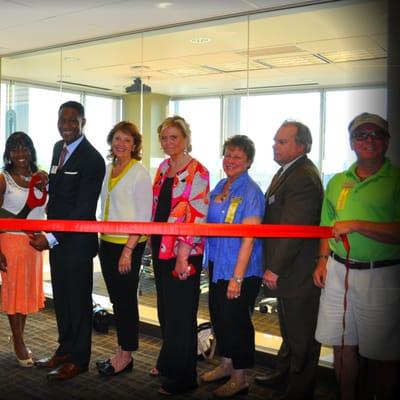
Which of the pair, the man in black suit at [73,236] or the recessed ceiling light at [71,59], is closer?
the man in black suit at [73,236]

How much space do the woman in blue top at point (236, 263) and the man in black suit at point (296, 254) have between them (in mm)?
106

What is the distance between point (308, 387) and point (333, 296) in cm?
67

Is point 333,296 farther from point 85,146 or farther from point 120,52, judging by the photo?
point 120,52

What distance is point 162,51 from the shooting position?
4.57m

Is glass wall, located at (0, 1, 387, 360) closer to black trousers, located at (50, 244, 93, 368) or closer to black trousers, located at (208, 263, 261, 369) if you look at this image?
black trousers, located at (50, 244, 93, 368)

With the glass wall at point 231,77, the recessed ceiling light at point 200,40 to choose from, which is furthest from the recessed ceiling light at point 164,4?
the recessed ceiling light at point 200,40

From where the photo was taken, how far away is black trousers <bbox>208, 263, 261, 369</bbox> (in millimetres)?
2646

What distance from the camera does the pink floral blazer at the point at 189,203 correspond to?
2.56m

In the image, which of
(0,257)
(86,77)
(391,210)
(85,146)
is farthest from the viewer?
(86,77)

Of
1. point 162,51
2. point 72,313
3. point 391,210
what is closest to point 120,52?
point 162,51

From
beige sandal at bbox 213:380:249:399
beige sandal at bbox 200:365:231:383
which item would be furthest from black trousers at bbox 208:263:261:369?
beige sandal at bbox 200:365:231:383

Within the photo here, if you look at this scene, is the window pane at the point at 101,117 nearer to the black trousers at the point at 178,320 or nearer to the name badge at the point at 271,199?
the black trousers at the point at 178,320

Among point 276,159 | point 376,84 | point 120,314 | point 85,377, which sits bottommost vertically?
point 85,377

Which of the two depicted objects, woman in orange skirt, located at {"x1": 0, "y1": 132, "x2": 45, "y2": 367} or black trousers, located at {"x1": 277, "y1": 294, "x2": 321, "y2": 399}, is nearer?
black trousers, located at {"x1": 277, "y1": 294, "x2": 321, "y2": 399}
